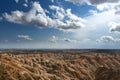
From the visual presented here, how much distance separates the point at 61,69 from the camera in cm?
13788

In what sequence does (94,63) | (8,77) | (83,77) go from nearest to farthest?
(8,77), (83,77), (94,63)

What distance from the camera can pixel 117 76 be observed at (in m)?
101

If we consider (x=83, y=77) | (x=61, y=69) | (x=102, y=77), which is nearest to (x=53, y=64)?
(x=61, y=69)

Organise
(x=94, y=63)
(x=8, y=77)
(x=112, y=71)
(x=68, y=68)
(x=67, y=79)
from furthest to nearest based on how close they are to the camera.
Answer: (x=94, y=63)
(x=68, y=68)
(x=67, y=79)
(x=112, y=71)
(x=8, y=77)

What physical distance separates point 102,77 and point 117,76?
14.3 metres

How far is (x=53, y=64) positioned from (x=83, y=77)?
21.7m

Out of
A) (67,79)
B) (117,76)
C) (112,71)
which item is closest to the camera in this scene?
(117,76)

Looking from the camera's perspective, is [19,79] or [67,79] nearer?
[19,79]

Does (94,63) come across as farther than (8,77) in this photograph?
Yes

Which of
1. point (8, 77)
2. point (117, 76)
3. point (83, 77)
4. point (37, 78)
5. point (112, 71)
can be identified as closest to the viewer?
point (8, 77)

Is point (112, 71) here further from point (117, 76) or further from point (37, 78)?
point (37, 78)

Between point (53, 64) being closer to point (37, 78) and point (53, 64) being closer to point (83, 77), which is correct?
point (83, 77)

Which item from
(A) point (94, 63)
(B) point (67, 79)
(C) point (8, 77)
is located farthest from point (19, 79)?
(A) point (94, 63)

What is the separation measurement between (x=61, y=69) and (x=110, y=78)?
38090 mm
